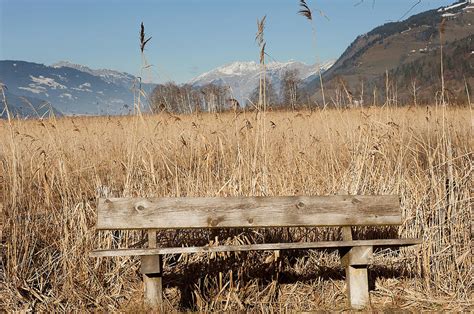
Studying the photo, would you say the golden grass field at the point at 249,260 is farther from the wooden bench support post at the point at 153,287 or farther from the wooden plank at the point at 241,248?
the wooden plank at the point at 241,248

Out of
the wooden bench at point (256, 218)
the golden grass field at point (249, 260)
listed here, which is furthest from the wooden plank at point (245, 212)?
the golden grass field at point (249, 260)

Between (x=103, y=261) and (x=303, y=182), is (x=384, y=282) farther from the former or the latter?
(x=103, y=261)

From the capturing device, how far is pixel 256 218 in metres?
2.94

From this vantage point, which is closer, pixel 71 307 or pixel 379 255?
pixel 71 307

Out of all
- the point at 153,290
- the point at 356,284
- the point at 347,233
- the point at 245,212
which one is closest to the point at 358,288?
the point at 356,284

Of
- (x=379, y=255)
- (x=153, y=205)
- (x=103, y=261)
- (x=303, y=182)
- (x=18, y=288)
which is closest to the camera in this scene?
(x=153, y=205)

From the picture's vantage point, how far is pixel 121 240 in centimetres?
348

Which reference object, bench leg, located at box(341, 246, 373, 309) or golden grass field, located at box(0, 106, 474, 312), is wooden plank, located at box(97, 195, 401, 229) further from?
golden grass field, located at box(0, 106, 474, 312)

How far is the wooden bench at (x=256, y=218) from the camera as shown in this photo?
2.88 meters

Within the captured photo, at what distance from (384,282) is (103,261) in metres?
1.88

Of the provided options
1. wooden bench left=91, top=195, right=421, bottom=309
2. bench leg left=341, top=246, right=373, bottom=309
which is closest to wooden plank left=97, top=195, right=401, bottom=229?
wooden bench left=91, top=195, right=421, bottom=309

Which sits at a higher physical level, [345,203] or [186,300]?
[345,203]

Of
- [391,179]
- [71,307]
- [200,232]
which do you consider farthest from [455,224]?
[71,307]

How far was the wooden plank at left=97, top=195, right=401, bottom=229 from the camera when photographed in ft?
9.48
